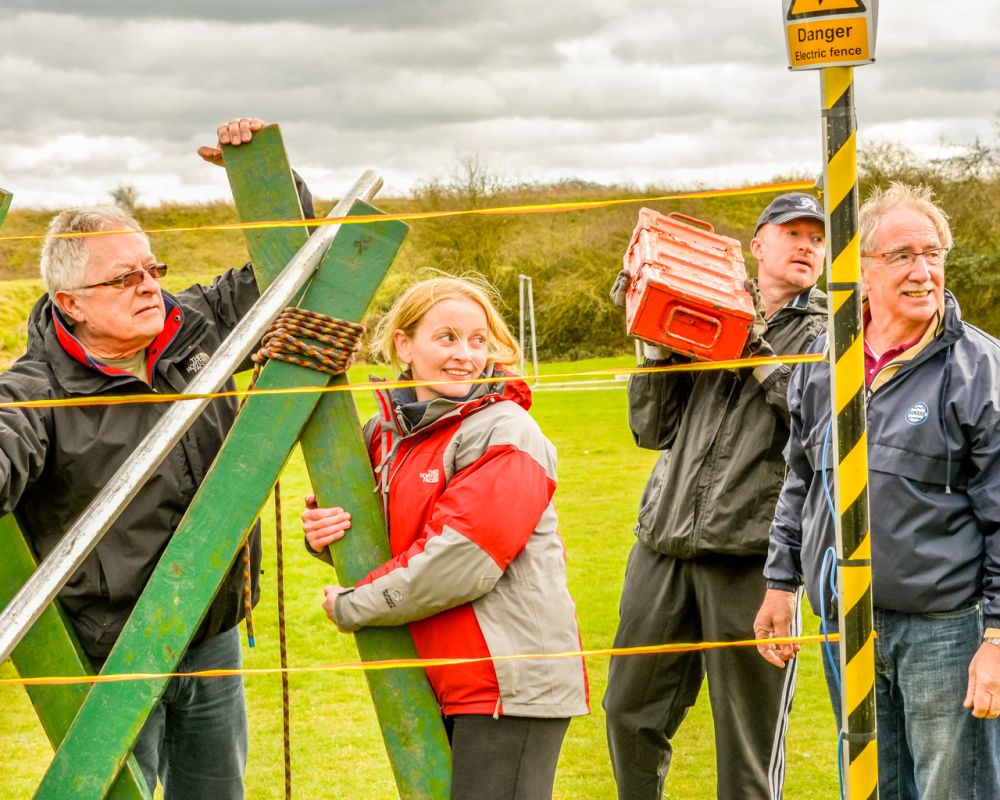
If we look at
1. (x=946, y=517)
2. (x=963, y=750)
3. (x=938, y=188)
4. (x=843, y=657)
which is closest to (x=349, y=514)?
(x=843, y=657)

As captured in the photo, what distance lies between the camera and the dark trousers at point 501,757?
2.36 m

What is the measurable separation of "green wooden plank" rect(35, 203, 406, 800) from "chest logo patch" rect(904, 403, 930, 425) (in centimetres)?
133

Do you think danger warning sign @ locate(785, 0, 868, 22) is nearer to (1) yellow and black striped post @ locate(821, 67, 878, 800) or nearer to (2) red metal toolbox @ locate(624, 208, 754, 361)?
(1) yellow and black striped post @ locate(821, 67, 878, 800)

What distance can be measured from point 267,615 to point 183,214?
27.5 meters

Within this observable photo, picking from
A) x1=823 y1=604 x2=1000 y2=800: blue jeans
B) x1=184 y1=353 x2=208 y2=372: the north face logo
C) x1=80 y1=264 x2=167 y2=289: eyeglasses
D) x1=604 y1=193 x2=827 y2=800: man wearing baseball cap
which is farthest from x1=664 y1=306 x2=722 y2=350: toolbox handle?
x1=80 y1=264 x2=167 y2=289: eyeglasses

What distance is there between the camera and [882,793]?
9.45 ft

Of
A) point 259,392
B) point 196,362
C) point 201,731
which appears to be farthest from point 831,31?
point 201,731

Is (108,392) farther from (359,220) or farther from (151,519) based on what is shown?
(359,220)

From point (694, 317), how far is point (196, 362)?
1410 mm

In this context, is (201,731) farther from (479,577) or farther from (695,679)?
(695,679)

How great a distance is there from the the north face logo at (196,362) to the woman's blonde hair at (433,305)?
0.50 metres

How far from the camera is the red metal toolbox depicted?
10.2 ft

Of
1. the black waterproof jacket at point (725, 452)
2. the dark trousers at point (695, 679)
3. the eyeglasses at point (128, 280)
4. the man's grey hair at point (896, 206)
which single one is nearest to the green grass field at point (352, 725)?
the dark trousers at point (695, 679)

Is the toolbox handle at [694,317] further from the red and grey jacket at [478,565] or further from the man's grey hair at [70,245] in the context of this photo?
the man's grey hair at [70,245]
